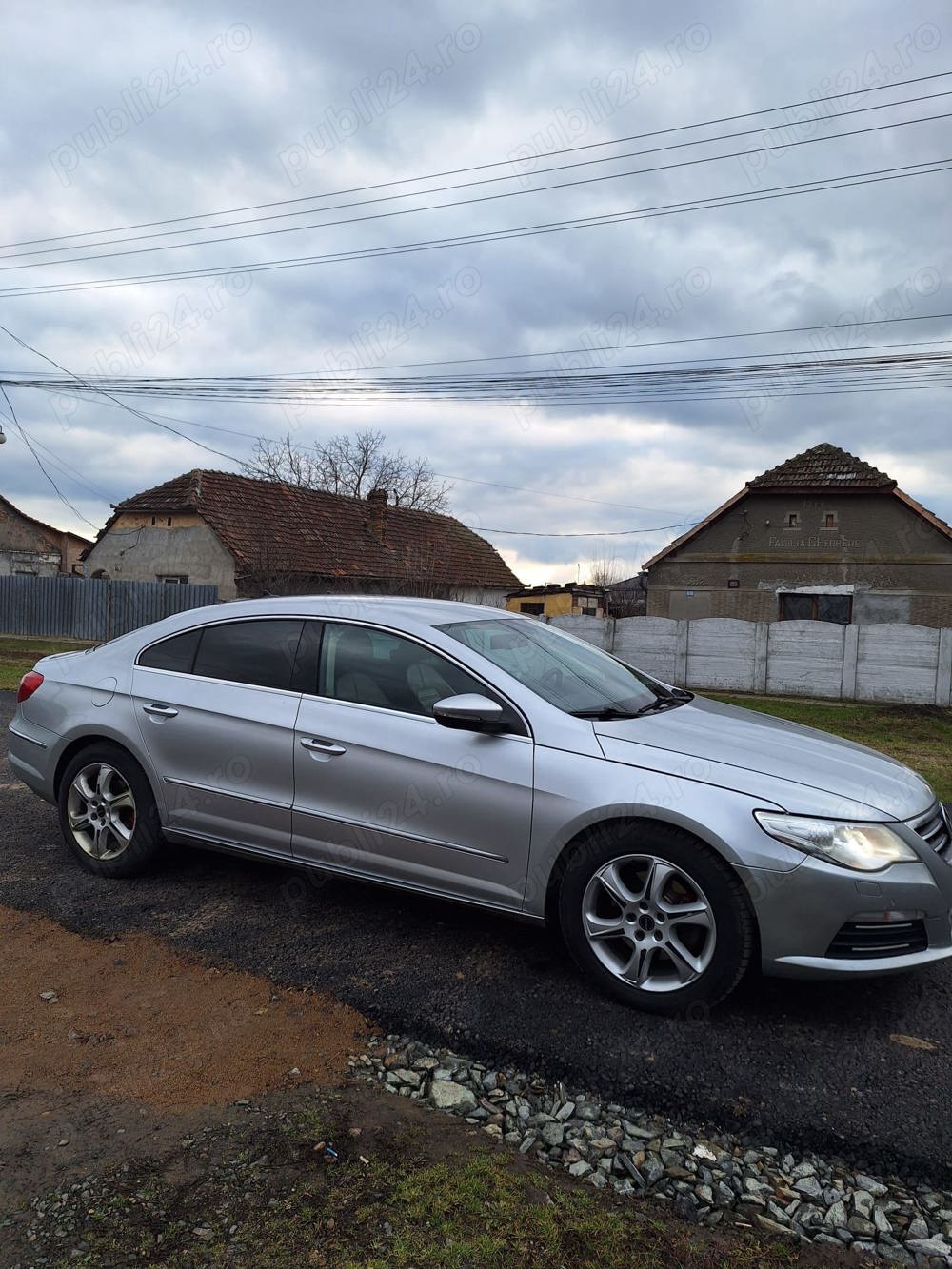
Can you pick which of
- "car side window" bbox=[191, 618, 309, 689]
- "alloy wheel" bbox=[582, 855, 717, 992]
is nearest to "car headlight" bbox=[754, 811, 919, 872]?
"alloy wheel" bbox=[582, 855, 717, 992]

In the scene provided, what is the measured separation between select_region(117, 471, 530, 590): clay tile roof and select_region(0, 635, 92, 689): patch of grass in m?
5.39

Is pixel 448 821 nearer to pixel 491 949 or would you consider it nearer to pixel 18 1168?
pixel 491 949

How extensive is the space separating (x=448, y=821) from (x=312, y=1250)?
1.65m

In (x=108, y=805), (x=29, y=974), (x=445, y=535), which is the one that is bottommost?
(x=29, y=974)

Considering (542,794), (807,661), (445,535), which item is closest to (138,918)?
(542,794)

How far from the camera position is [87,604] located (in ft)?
83.3

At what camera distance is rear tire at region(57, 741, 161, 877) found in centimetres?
427

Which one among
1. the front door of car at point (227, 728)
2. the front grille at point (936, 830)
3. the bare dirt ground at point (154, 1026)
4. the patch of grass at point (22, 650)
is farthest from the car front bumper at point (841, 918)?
the patch of grass at point (22, 650)

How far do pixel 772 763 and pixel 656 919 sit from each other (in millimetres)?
743

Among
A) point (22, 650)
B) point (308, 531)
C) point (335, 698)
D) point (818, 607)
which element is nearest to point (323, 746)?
point (335, 698)

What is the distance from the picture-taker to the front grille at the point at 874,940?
2916 mm

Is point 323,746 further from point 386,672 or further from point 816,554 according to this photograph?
point 816,554

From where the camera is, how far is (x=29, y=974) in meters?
3.38

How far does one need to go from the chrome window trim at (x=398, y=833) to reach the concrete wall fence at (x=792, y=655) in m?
14.4
